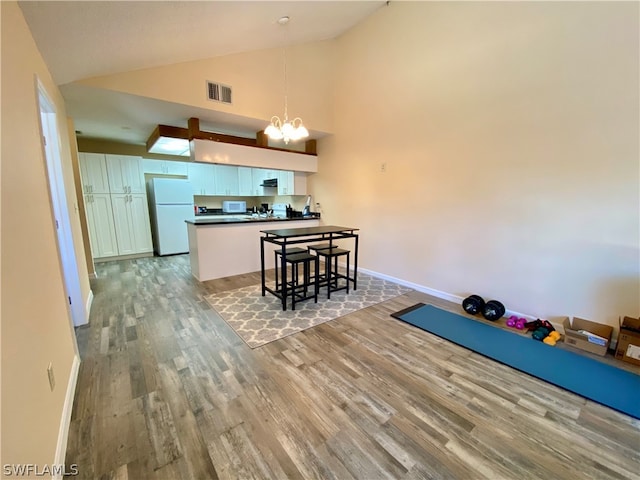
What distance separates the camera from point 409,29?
3553mm

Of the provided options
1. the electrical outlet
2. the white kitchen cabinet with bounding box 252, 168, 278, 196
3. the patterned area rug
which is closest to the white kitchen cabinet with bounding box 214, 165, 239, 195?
the white kitchen cabinet with bounding box 252, 168, 278, 196

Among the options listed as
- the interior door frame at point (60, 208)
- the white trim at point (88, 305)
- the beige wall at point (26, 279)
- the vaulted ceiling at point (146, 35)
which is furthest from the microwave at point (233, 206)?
the beige wall at point (26, 279)

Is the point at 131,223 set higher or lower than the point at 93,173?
lower

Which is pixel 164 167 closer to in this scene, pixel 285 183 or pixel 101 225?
pixel 101 225

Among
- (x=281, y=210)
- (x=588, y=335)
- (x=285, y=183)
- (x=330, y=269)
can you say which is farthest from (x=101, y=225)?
(x=588, y=335)

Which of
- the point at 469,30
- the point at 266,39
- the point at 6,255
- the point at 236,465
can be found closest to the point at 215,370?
the point at 236,465

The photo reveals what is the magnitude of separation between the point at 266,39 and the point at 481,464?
4486 millimetres

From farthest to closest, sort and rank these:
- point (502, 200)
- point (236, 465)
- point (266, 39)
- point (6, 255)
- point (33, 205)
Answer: point (266, 39) < point (502, 200) < point (33, 205) < point (236, 465) < point (6, 255)

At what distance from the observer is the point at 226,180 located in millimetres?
6703

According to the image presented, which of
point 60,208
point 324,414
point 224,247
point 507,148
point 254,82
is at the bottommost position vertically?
point 324,414

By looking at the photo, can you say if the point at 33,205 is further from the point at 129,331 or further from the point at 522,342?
the point at 522,342

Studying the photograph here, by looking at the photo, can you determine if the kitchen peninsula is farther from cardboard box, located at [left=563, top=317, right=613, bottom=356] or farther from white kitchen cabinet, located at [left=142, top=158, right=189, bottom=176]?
Answer: cardboard box, located at [left=563, top=317, right=613, bottom=356]

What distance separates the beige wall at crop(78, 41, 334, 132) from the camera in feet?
9.80

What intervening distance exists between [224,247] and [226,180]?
2.99m
